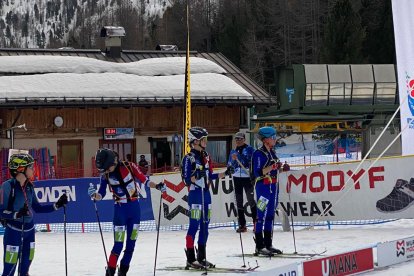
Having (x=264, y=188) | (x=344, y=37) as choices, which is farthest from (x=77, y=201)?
(x=344, y=37)

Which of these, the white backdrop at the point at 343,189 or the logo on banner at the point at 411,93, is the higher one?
the logo on banner at the point at 411,93

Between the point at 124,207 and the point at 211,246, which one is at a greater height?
the point at 124,207

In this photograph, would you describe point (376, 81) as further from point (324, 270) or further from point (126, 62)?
point (324, 270)

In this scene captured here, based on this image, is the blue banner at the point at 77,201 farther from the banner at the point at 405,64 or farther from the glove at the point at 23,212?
the glove at the point at 23,212

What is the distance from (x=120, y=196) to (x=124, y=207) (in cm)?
14

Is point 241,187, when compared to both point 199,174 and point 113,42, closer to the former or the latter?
point 199,174

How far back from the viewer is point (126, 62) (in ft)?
119

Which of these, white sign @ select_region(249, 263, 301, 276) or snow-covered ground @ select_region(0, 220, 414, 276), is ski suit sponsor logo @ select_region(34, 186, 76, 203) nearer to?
snow-covered ground @ select_region(0, 220, 414, 276)

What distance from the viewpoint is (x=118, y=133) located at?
31.6 m

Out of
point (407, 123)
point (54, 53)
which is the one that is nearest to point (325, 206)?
point (407, 123)

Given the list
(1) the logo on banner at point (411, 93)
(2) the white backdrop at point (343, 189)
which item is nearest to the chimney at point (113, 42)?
(2) the white backdrop at point (343, 189)

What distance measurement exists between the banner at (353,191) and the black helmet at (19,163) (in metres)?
7.45

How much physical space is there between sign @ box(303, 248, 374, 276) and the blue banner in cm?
771

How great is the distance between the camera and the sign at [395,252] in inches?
449
